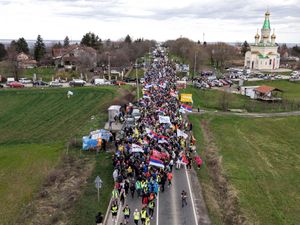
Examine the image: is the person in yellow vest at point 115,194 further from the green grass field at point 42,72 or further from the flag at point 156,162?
the green grass field at point 42,72

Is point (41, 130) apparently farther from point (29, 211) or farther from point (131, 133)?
point (29, 211)

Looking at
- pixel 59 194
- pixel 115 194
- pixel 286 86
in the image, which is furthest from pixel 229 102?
pixel 115 194

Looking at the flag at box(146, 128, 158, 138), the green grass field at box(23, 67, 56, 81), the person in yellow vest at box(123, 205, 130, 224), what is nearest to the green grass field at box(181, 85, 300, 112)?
the flag at box(146, 128, 158, 138)

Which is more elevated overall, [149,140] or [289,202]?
[149,140]

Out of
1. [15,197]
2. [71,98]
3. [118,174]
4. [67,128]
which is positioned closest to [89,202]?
[118,174]

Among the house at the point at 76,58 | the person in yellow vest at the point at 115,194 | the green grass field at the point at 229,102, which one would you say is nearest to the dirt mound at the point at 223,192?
the person in yellow vest at the point at 115,194

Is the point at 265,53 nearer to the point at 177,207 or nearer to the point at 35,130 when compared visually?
the point at 35,130
